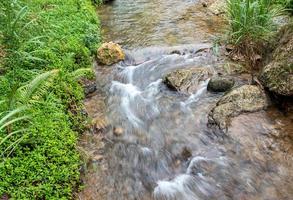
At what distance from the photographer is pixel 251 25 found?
6.52 metres

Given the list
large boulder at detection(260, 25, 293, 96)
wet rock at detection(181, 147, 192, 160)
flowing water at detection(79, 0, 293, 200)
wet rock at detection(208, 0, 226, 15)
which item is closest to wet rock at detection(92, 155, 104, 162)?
flowing water at detection(79, 0, 293, 200)

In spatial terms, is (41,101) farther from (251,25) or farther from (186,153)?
(251,25)

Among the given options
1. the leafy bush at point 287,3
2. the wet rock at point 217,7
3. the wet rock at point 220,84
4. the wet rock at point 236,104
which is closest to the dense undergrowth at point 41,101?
the wet rock at point 236,104

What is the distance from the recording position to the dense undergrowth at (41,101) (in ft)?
13.0

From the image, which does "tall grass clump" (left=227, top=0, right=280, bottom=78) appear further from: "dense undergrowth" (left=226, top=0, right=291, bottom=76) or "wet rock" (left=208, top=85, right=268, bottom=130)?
"wet rock" (left=208, top=85, right=268, bottom=130)

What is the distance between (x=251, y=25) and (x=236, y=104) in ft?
6.13

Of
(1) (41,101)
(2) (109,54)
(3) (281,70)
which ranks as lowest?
(2) (109,54)

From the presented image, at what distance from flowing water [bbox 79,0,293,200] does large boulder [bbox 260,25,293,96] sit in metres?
0.41

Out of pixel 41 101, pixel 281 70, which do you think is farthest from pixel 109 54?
pixel 281 70

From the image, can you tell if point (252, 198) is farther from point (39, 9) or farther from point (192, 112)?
point (39, 9)

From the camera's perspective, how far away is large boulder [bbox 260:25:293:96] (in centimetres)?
540

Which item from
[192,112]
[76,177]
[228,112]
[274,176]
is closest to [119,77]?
[192,112]

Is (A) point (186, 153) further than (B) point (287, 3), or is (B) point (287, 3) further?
(B) point (287, 3)

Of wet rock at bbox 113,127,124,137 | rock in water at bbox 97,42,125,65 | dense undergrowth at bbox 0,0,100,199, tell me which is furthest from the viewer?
rock in water at bbox 97,42,125,65
